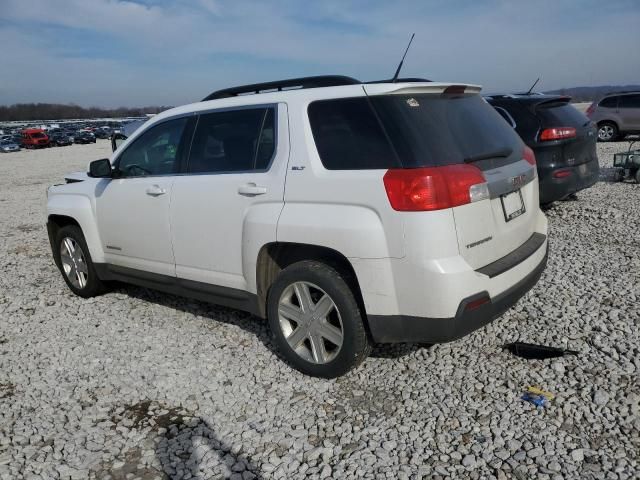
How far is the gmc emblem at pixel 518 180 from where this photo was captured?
3374mm

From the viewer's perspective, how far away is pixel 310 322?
348 cm

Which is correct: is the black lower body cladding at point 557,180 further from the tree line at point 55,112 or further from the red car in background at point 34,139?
the tree line at point 55,112

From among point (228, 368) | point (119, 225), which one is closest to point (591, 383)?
point (228, 368)

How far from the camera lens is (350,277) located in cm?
332

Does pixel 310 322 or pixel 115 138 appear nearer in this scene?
pixel 310 322

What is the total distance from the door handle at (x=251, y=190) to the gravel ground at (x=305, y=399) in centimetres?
123

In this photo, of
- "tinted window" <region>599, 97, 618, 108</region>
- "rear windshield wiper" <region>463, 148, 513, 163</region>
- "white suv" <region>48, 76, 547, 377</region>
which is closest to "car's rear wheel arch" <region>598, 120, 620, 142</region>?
"tinted window" <region>599, 97, 618, 108</region>

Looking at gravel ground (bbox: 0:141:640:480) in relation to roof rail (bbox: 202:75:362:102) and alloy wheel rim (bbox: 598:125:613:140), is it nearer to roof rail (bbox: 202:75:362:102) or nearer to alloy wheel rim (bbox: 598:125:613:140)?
roof rail (bbox: 202:75:362:102)

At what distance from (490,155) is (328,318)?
1.45m

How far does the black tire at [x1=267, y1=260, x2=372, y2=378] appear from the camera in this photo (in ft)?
10.6

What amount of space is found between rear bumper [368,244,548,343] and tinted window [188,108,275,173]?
1348 millimetres

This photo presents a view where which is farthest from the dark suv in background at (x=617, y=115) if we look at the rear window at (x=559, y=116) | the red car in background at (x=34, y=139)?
the red car in background at (x=34, y=139)

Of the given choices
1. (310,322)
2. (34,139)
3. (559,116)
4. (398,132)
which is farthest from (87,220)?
(34,139)

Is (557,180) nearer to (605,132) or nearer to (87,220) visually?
(87,220)
